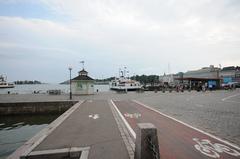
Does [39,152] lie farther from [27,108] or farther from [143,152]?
[27,108]

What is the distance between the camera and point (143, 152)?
5.43 m

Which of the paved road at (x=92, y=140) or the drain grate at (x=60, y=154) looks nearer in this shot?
the drain grate at (x=60, y=154)

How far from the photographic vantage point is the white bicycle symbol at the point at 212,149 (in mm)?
6848

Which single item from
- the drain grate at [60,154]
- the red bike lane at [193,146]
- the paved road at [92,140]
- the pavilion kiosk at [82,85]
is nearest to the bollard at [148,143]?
the paved road at [92,140]

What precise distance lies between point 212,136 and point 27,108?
22.1m

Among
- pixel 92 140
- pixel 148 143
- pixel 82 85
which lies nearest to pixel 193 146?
pixel 148 143

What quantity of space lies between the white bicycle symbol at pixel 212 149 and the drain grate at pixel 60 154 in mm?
3797

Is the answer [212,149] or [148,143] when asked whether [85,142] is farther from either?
[212,149]

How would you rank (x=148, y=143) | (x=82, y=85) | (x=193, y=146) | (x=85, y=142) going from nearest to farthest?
(x=148, y=143), (x=193, y=146), (x=85, y=142), (x=82, y=85)

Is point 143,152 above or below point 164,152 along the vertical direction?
above

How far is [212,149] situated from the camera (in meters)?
7.32

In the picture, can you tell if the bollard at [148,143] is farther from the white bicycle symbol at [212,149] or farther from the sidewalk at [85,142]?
the white bicycle symbol at [212,149]

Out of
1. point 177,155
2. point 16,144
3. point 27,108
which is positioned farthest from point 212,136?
point 27,108

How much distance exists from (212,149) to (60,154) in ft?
16.4
